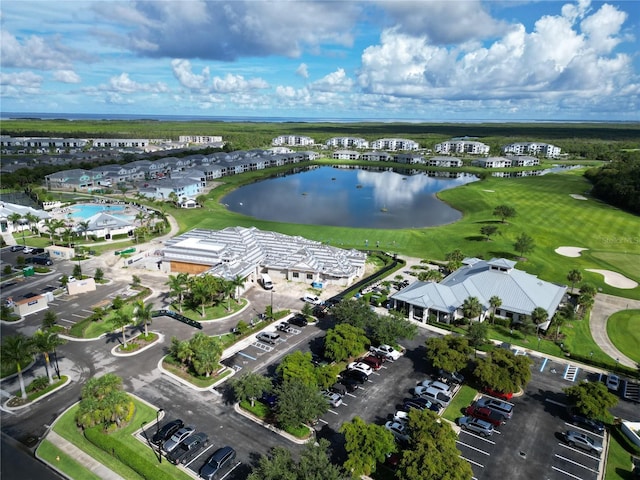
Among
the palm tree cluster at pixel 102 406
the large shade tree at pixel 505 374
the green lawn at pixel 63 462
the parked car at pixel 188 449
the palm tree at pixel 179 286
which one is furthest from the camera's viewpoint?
the palm tree at pixel 179 286

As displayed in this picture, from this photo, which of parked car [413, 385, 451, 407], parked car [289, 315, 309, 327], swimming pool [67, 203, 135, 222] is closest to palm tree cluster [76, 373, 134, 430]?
parked car [289, 315, 309, 327]

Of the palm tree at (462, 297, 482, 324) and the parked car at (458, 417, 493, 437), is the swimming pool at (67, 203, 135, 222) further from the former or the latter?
the parked car at (458, 417, 493, 437)

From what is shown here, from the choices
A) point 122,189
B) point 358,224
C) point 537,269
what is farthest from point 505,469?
point 122,189

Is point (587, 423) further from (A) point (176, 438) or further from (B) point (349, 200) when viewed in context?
(B) point (349, 200)

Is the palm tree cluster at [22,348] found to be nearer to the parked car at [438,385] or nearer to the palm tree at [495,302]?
the parked car at [438,385]

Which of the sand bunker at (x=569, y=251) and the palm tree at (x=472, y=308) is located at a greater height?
the palm tree at (x=472, y=308)

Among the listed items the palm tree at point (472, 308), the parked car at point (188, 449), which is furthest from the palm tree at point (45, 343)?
the palm tree at point (472, 308)

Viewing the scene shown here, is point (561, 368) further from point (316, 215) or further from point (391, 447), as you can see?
point (316, 215)

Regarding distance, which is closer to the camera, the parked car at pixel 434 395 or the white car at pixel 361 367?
the parked car at pixel 434 395
